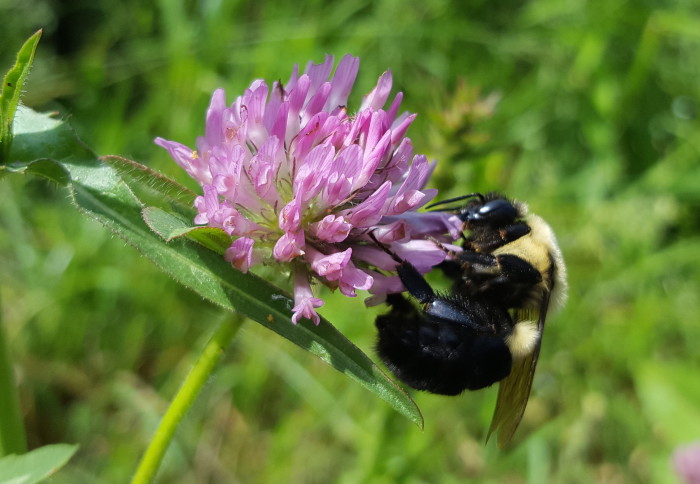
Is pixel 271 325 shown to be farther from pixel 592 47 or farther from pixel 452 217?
pixel 592 47

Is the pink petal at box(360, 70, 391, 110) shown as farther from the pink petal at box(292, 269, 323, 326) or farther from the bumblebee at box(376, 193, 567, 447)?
the pink petal at box(292, 269, 323, 326)

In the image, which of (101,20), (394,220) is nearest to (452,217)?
(394,220)

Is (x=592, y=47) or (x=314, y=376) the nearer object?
(x=314, y=376)

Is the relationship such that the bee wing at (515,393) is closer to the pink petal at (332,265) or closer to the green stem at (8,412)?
the pink petal at (332,265)

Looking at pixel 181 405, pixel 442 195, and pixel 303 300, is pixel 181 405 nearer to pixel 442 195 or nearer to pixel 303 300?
pixel 303 300

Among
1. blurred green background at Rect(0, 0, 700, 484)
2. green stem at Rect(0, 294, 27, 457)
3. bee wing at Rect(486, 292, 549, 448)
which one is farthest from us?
blurred green background at Rect(0, 0, 700, 484)

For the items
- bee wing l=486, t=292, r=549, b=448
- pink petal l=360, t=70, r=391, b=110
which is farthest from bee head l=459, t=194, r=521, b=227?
pink petal l=360, t=70, r=391, b=110

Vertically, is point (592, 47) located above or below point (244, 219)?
below
